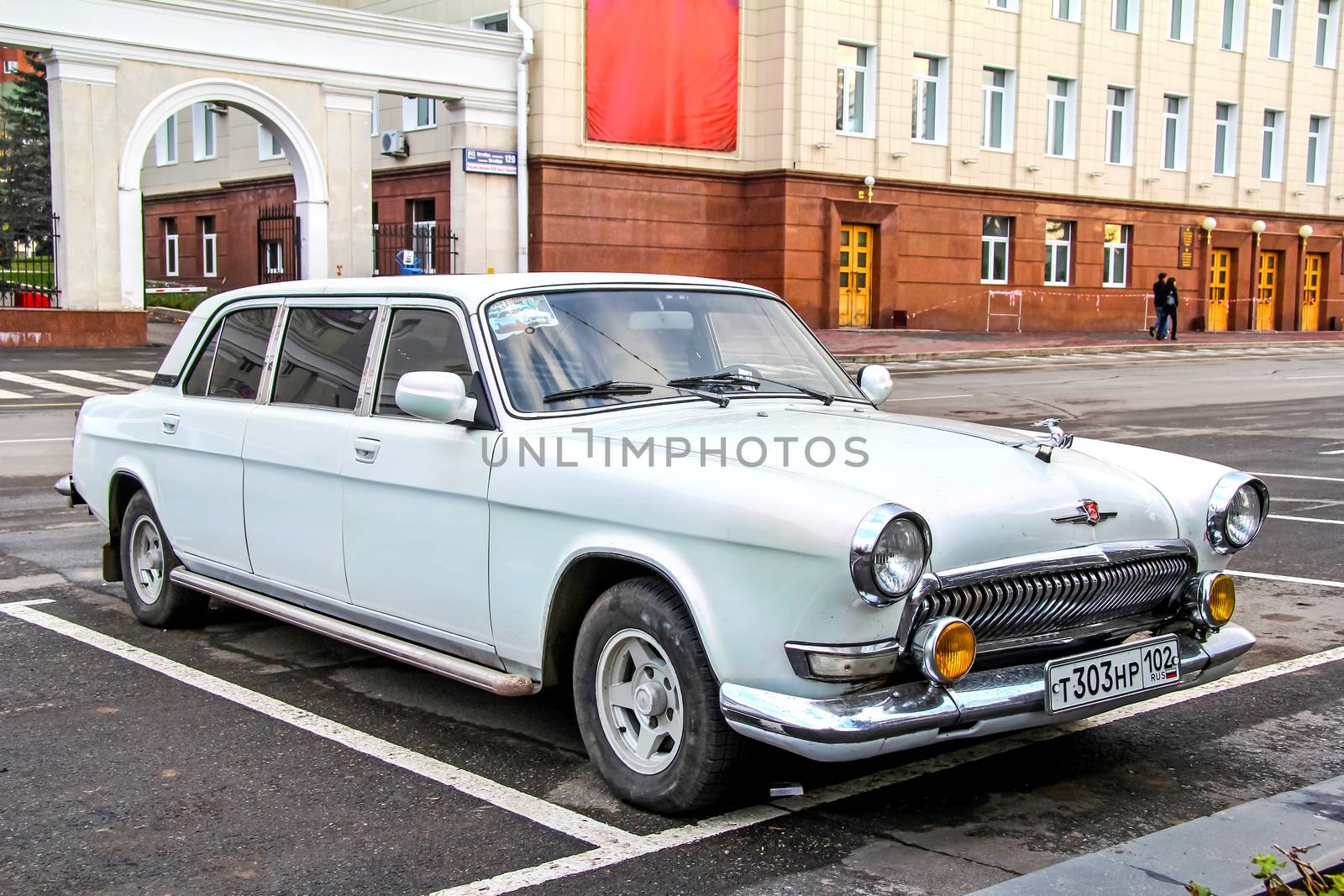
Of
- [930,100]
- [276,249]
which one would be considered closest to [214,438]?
[930,100]

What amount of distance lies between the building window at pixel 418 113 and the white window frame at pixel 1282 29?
2685cm

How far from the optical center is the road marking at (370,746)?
158 inches

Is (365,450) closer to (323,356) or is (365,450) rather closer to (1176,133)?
(323,356)

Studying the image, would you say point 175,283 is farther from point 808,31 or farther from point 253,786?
point 253,786

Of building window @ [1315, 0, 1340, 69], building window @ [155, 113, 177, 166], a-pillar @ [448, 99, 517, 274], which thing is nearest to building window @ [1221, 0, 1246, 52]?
building window @ [1315, 0, 1340, 69]

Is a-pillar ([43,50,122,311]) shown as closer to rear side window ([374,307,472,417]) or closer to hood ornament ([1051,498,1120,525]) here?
rear side window ([374,307,472,417])

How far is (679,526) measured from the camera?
155 inches

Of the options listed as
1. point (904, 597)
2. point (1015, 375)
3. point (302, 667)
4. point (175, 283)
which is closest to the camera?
point (904, 597)

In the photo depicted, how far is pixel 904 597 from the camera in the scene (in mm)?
3734

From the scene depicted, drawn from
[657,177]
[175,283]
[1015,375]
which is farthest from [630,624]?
[175,283]

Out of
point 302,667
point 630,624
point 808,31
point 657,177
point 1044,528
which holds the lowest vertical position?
point 302,667

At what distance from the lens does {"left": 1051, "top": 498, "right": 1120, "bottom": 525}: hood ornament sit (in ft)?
13.6

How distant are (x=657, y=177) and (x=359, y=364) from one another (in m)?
26.9

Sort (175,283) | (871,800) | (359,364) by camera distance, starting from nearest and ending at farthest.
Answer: (871,800), (359,364), (175,283)
